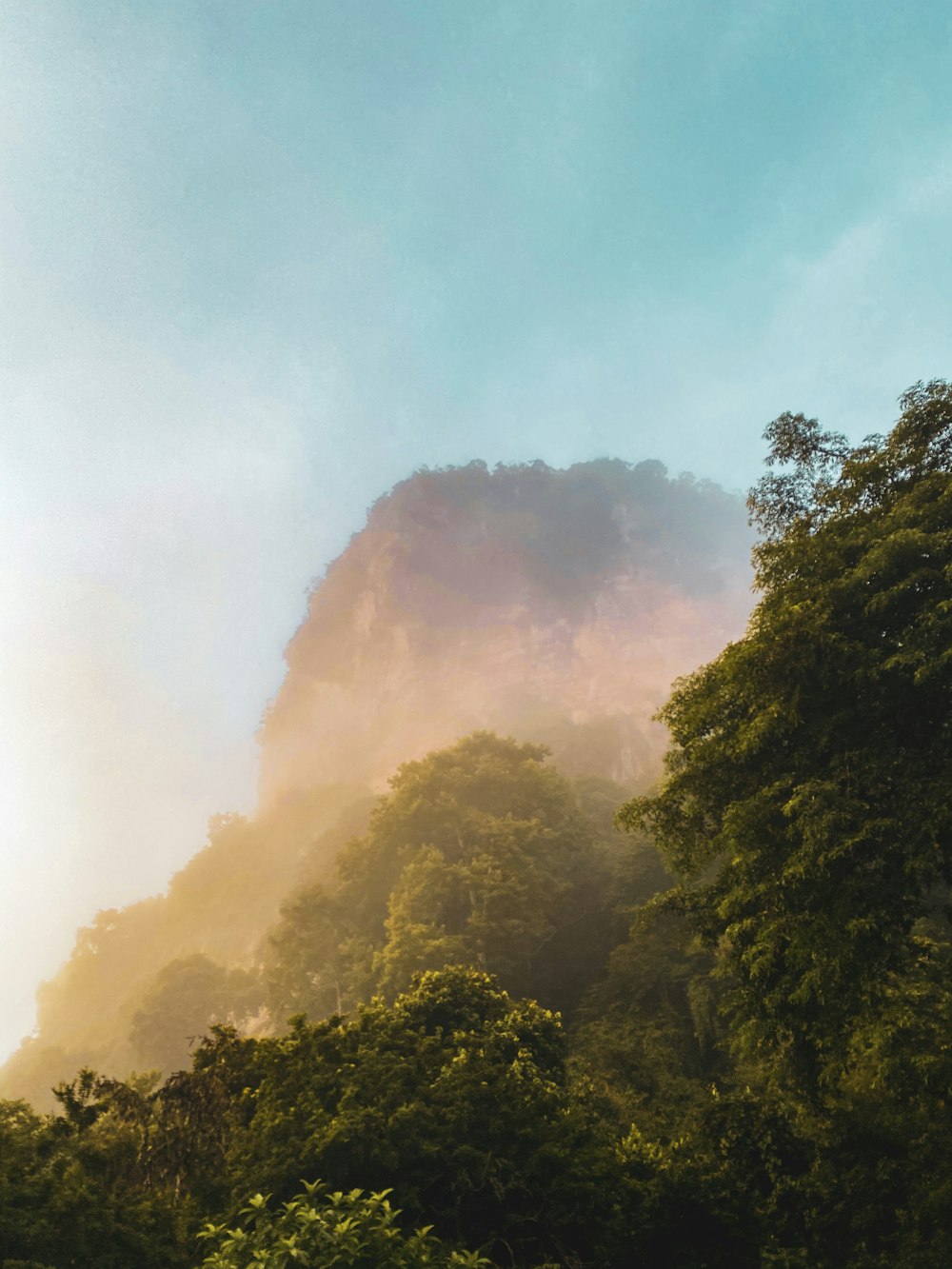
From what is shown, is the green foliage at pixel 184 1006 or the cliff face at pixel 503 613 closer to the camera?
the green foliage at pixel 184 1006

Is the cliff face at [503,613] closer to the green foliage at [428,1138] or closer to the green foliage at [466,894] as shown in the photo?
the green foliage at [466,894]

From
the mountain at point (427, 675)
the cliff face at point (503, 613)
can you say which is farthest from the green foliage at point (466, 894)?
the cliff face at point (503, 613)

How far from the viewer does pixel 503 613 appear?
114m

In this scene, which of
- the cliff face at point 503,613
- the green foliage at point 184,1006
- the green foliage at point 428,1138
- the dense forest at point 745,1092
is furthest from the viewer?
the cliff face at point 503,613

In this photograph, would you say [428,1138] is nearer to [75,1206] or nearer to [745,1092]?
[75,1206]

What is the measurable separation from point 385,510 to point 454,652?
4222 cm

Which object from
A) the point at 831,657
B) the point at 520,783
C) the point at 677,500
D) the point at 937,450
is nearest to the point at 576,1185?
the point at 831,657

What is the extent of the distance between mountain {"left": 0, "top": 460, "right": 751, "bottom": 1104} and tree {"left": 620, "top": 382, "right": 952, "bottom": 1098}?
38786 millimetres

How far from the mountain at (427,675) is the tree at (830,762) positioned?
3879 centimetres

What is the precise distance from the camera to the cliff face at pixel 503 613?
93.1m

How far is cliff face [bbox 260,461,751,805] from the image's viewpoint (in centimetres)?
9312

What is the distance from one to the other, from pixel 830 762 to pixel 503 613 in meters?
105

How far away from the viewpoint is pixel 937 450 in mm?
10547

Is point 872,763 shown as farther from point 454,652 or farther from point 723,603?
point 723,603
